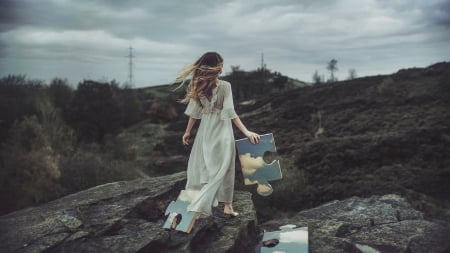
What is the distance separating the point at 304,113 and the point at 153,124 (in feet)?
28.7

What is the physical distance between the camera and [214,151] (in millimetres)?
5480

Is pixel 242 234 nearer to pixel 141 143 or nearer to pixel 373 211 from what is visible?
pixel 373 211

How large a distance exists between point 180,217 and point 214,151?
848mm

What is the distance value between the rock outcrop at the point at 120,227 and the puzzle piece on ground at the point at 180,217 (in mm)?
76

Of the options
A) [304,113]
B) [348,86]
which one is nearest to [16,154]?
[304,113]

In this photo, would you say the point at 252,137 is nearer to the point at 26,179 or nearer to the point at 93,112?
the point at 26,179

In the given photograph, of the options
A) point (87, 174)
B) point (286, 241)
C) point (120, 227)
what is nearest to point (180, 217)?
point (120, 227)

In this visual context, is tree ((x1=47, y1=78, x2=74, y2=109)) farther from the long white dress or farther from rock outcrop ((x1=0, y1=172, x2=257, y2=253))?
the long white dress

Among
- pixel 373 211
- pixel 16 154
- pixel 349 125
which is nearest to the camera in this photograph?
pixel 373 211

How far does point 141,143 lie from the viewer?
2136 cm

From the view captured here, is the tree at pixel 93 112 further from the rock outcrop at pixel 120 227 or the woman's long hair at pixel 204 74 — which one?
the woman's long hair at pixel 204 74

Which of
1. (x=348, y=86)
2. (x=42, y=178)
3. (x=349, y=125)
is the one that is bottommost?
(x=42, y=178)

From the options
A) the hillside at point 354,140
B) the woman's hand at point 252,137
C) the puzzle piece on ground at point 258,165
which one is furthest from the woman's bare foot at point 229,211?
the hillside at point 354,140

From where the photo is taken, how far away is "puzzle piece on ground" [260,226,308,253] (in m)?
5.25
